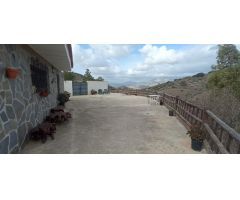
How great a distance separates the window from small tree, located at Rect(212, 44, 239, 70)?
10.4 meters

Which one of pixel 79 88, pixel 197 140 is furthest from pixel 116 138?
pixel 79 88

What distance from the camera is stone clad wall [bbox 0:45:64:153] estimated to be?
2979mm

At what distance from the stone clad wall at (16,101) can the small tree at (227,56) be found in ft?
36.0

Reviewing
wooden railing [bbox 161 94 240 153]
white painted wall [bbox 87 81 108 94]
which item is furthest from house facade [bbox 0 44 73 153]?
white painted wall [bbox 87 81 108 94]

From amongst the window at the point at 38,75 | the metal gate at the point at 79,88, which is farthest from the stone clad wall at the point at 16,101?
the metal gate at the point at 79,88

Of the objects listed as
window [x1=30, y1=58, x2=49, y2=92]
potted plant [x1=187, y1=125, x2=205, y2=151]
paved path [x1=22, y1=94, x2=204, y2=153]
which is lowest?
paved path [x1=22, y1=94, x2=204, y2=153]

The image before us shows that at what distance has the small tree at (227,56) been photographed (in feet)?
35.4

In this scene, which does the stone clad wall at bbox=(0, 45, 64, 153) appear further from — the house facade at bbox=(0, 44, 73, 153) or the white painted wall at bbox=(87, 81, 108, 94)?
the white painted wall at bbox=(87, 81, 108, 94)

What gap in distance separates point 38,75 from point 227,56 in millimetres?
10926

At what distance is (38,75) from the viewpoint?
5.50 meters

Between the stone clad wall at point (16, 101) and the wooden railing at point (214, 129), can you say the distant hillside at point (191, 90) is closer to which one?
the wooden railing at point (214, 129)
